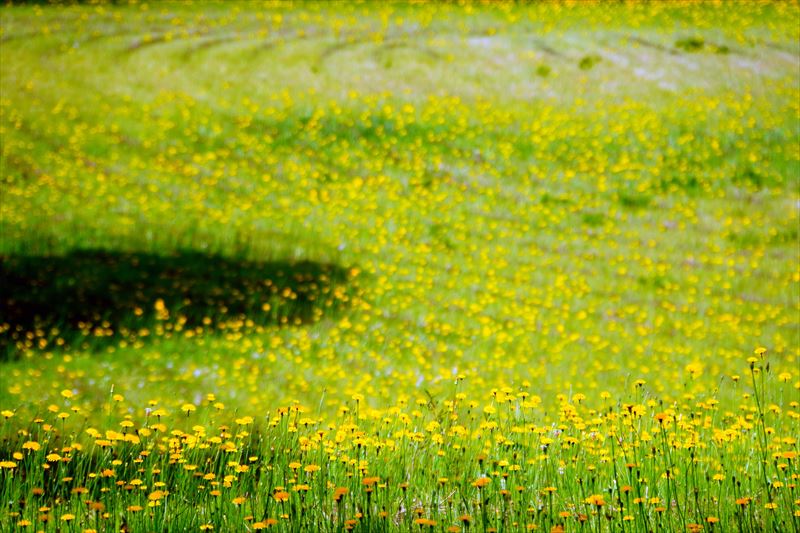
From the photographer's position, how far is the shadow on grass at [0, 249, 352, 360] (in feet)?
24.0

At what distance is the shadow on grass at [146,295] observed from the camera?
24.0 feet

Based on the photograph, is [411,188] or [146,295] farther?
[411,188]

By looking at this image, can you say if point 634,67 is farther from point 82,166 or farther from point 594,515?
point 594,515

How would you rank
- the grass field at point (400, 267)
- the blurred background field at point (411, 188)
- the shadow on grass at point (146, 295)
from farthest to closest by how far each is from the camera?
the shadow on grass at point (146, 295)
the blurred background field at point (411, 188)
the grass field at point (400, 267)

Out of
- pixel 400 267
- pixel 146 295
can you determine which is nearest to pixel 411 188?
pixel 400 267

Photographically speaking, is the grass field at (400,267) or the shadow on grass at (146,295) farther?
the shadow on grass at (146,295)

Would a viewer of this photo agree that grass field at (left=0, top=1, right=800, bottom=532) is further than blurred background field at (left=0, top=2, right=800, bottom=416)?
No

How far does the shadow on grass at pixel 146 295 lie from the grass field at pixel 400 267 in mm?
41

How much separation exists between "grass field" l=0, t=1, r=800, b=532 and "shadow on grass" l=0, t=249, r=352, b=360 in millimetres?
41

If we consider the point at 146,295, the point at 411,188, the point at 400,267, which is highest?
the point at 411,188

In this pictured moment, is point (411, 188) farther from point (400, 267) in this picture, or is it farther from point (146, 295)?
point (146, 295)

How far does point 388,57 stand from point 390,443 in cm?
984

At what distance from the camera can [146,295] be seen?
25.9ft

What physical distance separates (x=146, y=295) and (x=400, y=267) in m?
2.70
